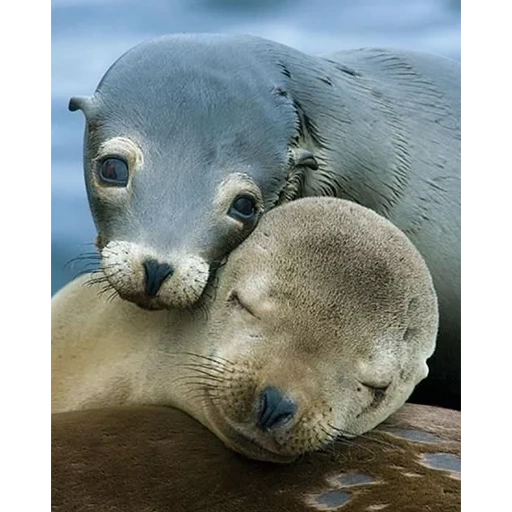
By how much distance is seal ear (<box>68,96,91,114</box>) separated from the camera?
2402 millimetres

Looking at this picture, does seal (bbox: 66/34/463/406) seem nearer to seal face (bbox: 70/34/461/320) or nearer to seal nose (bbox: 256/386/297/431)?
seal face (bbox: 70/34/461/320)

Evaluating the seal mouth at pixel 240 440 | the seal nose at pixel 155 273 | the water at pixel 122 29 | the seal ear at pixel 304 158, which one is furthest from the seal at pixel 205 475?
the seal ear at pixel 304 158

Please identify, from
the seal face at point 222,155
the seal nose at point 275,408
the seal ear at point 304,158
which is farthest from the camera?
the seal ear at point 304,158

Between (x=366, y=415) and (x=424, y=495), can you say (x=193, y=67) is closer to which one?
(x=366, y=415)

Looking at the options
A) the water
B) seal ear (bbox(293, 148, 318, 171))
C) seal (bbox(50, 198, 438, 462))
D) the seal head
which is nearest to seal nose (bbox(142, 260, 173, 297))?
the seal head

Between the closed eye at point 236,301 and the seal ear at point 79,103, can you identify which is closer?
the closed eye at point 236,301

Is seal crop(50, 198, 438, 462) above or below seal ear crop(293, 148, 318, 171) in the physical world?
below

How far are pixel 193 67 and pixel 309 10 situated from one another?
256mm

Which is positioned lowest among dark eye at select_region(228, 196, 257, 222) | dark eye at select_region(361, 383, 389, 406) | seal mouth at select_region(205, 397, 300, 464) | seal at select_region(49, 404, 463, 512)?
seal at select_region(49, 404, 463, 512)

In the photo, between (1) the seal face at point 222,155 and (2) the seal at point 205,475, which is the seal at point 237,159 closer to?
(1) the seal face at point 222,155

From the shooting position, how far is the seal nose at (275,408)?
6.98ft

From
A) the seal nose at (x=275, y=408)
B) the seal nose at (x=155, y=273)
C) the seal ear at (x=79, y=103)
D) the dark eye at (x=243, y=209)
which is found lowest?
the seal nose at (x=275, y=408)

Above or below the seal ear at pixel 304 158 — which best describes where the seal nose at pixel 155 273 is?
below

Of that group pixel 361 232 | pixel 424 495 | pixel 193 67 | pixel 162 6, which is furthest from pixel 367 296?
pixel 162 6
